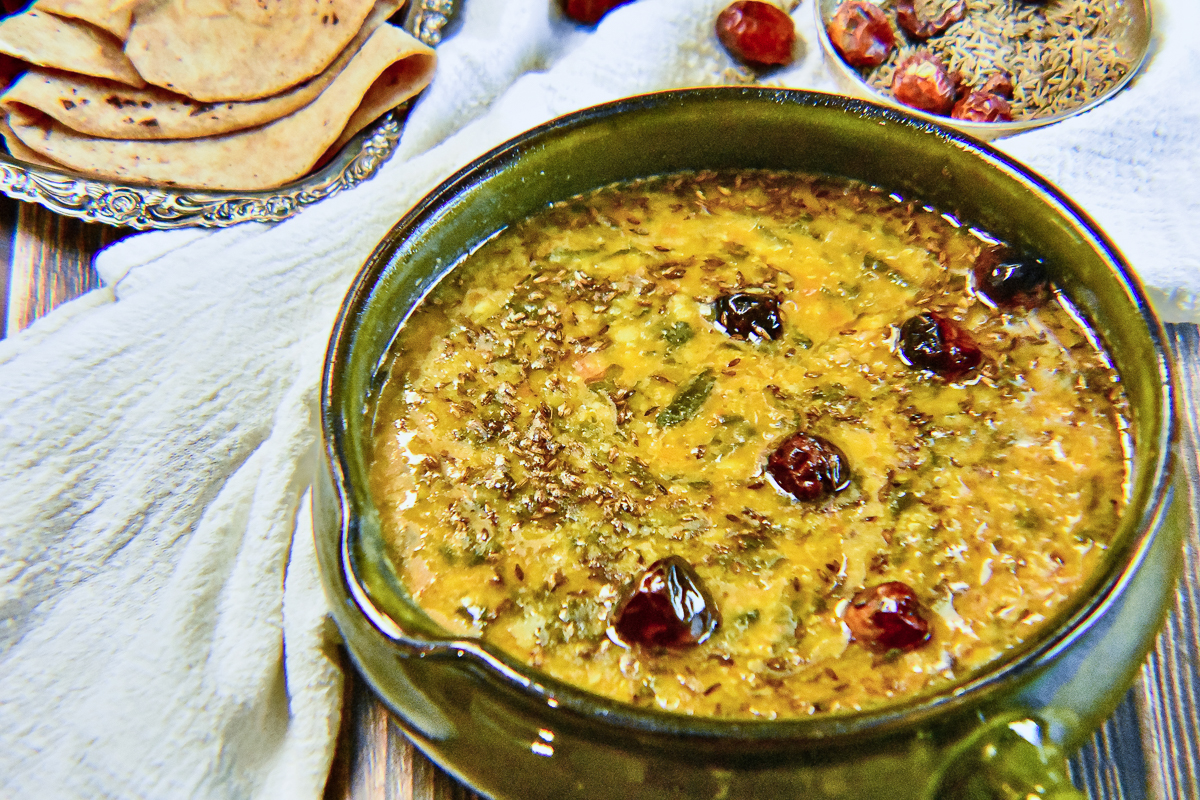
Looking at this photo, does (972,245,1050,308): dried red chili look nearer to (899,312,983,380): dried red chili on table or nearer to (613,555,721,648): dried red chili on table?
(899,312,983,380): dried red chili on table

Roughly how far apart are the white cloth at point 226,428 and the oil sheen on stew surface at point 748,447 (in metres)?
0.31

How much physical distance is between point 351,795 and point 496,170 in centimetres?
83

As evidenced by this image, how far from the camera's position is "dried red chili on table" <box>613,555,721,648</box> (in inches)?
39.0

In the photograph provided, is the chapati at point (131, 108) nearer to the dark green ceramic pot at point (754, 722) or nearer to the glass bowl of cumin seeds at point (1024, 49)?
the dark green ceramic pot at point (754, 722)

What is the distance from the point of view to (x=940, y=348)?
1.20 meters

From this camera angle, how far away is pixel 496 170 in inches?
50.9

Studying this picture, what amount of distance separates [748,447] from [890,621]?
0.28 m

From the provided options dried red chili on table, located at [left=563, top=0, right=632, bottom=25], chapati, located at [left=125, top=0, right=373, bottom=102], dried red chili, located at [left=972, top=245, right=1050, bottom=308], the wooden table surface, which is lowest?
the wooden table surface

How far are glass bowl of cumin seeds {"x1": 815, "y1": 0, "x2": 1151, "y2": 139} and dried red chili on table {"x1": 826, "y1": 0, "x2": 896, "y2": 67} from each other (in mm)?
16

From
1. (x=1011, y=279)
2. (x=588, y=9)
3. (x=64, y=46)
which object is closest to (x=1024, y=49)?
(x=588, y=9)

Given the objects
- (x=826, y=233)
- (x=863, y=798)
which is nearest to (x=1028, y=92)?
(x=826, y=233)

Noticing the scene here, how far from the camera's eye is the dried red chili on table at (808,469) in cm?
111

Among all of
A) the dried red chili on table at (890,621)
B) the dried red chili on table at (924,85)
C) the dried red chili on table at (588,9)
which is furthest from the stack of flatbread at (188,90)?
the dried red chili on table at (890,621)

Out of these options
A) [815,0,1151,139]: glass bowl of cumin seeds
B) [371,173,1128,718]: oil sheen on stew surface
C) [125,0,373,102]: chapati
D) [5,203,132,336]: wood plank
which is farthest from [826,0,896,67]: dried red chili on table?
[5,203,132,336]: wood plank
